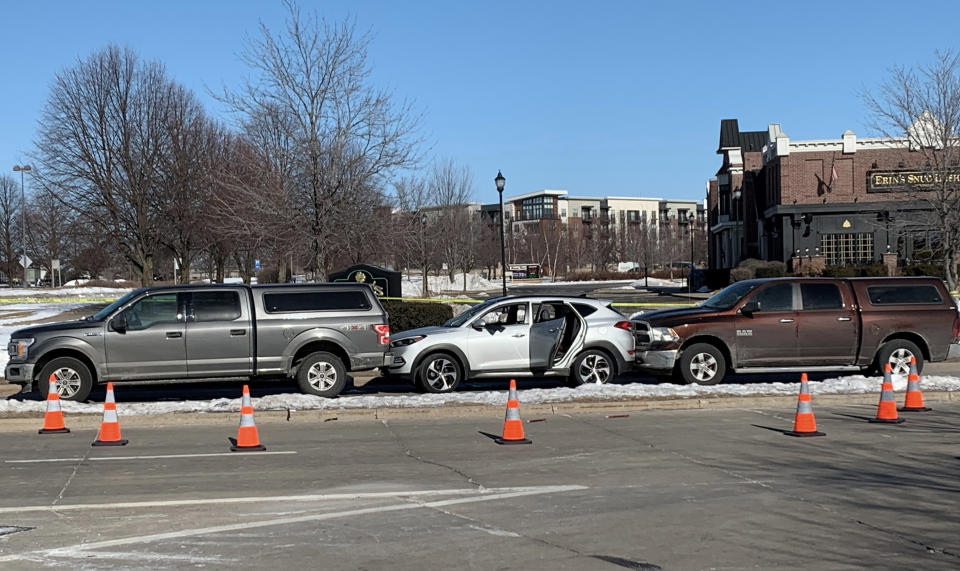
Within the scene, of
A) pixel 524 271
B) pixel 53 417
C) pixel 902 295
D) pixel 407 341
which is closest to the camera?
pixel 53 417

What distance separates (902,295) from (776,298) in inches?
88.2

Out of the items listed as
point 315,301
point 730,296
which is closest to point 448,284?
point 730,296

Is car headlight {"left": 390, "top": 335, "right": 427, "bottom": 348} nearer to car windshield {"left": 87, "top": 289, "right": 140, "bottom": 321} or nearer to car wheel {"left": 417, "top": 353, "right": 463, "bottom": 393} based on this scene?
car wheel {"left": 417, "top": 353, "right": 463, "bottom": 393}

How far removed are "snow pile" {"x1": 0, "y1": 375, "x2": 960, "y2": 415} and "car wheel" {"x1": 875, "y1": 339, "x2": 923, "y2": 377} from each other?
26.0 inches

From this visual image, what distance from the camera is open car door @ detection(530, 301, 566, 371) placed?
15492 mm

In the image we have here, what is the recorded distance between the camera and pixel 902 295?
53.6ft

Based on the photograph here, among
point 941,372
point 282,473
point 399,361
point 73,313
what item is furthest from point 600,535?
point 73,313

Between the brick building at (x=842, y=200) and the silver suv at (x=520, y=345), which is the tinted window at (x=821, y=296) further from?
the brick building at (x=842, y=200)

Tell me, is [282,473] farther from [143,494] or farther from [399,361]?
[399,361]

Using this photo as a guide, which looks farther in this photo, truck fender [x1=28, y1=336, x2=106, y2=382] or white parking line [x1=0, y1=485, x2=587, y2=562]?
truck fender [x1=28, y1=336, x2=106, y2=382]

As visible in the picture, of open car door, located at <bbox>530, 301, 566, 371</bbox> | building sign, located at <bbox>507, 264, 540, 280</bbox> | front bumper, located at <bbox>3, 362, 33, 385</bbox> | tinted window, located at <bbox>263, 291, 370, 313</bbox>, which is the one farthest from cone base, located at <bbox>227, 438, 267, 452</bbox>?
building sign, located at <bbox>507, 264, 540, 280</bbox>

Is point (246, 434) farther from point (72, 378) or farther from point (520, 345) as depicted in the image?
point (520, 345)

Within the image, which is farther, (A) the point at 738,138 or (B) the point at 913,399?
(A) the point at 738,138

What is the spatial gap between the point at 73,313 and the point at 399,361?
929 inches
